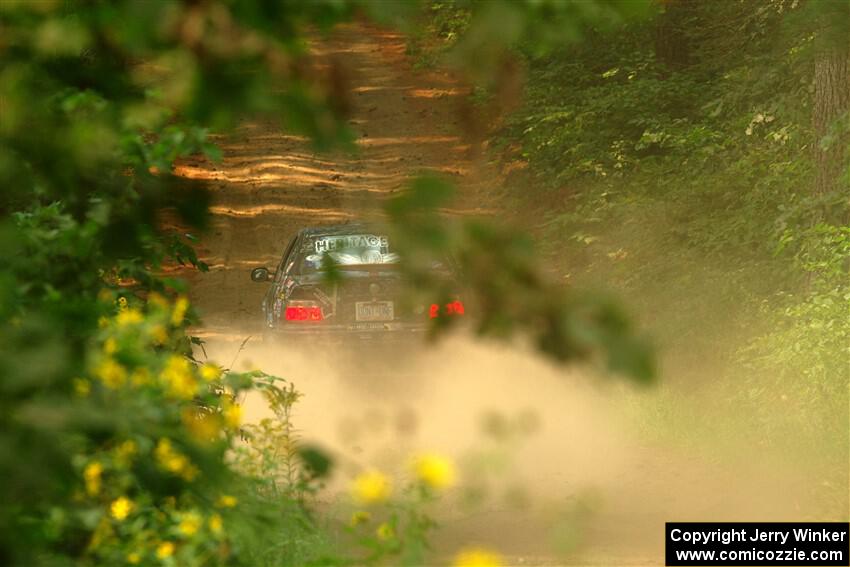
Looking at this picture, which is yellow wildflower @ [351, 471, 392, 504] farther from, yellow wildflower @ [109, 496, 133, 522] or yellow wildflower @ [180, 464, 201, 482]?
yellow wildflower @ [109, 496, 133, 522]

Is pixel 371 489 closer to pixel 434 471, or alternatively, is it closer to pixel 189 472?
pixel 434 471

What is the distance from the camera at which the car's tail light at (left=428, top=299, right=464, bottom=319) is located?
8.80ft

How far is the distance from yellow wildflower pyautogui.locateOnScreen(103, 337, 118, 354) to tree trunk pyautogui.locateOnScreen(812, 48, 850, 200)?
9909 mm

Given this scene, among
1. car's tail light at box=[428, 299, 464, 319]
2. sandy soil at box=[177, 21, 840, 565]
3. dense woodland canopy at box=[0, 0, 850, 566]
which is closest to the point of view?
dense woodland canopy at box=[0, 0, 850, 566]

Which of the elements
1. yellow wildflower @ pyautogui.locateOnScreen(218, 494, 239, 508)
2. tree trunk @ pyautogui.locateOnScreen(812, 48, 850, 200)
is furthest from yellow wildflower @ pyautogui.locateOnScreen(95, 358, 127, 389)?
tree trunk @ pyautogui.locateOnScreen(812, 48, 850, 200)

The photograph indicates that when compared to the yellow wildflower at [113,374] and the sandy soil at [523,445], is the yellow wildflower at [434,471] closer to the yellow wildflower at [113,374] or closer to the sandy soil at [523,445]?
the sandy soil at [523,445]

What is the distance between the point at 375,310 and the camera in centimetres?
1401

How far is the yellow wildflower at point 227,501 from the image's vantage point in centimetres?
451

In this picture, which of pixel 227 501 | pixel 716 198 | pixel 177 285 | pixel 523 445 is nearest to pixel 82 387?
pixel 227 501

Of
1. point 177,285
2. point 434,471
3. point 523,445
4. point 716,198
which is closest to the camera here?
point 434,471

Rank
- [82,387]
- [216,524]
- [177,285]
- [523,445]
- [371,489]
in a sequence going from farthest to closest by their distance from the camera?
[523,445] → [177,285] → [216,524] → [371,489] → [82,387]

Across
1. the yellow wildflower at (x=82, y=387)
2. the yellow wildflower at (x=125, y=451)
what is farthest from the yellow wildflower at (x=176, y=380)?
the yellow wildflower at (x=82, y=387)

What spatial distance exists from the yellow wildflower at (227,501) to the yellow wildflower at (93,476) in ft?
1.20

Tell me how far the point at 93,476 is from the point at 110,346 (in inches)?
15.5
